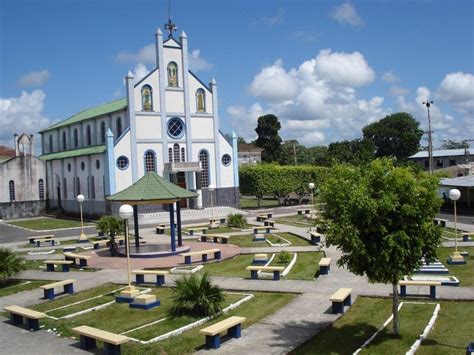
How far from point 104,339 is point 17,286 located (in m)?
9.59

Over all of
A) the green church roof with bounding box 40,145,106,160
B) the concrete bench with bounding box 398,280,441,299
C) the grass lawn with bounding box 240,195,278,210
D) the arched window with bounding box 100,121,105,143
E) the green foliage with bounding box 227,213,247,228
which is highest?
the arched window with bounding box 100,121,105,143

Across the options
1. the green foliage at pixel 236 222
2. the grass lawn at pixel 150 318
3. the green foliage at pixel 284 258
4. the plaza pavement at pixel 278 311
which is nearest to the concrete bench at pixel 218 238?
the green foliage at pixel 236 222

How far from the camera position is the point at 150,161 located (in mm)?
45781

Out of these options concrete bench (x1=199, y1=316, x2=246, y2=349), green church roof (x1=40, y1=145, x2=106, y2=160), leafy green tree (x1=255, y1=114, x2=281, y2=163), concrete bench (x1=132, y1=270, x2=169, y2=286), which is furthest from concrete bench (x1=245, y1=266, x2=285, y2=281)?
leafy green tree (x1=255, y1=114, x2=281, y2=163)

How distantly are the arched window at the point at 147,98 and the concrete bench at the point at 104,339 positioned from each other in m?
35.1

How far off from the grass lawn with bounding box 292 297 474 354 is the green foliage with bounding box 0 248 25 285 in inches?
476

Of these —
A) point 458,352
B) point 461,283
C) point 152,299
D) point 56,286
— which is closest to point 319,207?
point 458,352

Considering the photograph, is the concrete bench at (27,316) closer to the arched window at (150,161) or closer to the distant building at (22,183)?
the arched window at (150,161)

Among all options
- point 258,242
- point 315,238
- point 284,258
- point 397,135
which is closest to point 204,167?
point 258,242

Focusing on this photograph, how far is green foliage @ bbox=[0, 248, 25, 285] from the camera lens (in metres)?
18.4

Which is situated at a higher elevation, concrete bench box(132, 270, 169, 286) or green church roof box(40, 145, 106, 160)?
green church roof box(40, 145, 106, 160)

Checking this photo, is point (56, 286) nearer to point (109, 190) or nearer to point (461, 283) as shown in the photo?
point (461, 283)

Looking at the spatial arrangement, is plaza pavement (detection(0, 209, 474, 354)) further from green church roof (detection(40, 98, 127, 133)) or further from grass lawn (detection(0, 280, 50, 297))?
green church roof (detection(40, 98, 127, 133))

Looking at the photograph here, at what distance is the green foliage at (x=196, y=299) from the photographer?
1355cm
